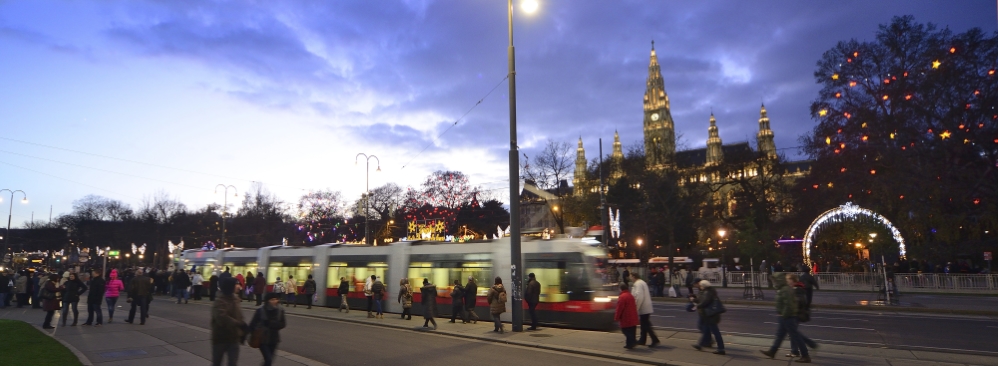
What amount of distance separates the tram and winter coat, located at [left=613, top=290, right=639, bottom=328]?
11.7 ft

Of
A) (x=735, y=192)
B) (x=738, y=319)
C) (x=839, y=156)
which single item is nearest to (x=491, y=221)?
(x=735, y=192)

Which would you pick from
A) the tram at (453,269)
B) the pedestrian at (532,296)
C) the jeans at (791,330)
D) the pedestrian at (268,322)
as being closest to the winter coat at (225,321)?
the pedestrian at (268,322)

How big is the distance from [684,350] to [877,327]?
27.3ft

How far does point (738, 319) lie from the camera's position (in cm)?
1964

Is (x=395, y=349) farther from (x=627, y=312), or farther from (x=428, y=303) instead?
(x=627, y=312)

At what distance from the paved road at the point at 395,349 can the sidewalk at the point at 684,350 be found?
0.43 metres

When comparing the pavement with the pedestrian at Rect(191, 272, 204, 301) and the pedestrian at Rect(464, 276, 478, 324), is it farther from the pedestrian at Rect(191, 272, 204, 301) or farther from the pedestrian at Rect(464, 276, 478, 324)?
the pedestrian at Rect(191, 272, 204, 301)

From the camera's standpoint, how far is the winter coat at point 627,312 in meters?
12.5

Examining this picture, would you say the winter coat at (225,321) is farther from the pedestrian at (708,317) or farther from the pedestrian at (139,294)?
the pedestrian at (139,294)

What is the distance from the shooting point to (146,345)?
41.5 feet

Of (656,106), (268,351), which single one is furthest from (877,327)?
(656,106)

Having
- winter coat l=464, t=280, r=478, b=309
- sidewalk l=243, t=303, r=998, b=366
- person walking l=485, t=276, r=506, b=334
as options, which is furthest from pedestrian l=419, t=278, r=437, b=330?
person walking l=485, t=276, r=506, b=334

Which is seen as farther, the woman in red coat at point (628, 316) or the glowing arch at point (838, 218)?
the glowing arch at point (838, 218)

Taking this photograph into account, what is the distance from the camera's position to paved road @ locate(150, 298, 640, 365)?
11.4 meters
